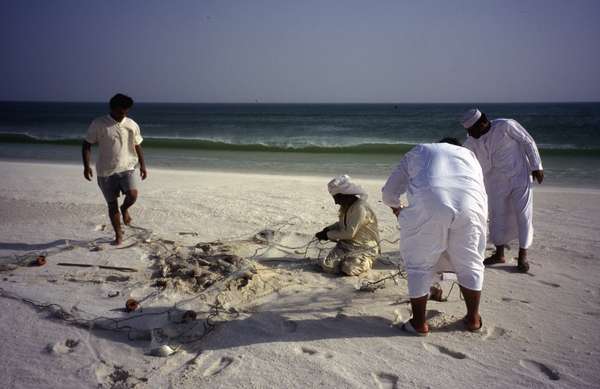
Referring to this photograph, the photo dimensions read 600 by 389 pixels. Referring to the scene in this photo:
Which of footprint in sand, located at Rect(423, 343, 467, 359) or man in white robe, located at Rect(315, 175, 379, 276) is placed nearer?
footprint in sand, located at Rect(423, 343, 467, 359)

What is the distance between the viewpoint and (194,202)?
762cm

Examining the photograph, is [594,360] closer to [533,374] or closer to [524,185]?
[533,374]

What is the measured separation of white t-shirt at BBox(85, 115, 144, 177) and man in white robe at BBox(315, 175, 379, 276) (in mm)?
2587

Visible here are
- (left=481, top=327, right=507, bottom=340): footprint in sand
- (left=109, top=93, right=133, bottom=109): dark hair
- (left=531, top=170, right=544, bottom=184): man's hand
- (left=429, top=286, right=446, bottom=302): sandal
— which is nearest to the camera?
(left=481, top=327, right=507, bottom=340): footprint in sand

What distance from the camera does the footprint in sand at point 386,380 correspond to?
2719 mm

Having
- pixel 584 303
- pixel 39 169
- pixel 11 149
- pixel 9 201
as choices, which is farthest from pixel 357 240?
pixel 11 149

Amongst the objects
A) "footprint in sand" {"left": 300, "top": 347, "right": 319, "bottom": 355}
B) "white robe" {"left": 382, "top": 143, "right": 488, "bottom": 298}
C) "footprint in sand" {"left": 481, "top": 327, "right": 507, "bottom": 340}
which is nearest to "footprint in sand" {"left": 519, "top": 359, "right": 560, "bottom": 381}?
"footprint in sand" {"left": 481, "top": 327, "right": 507, "bottom": 340}

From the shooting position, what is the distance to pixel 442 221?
9.75ft

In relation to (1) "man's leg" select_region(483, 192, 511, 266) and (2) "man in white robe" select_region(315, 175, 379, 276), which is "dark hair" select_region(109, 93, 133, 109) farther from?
(1) "man's leg" select_region(483, 192, 511, 266)

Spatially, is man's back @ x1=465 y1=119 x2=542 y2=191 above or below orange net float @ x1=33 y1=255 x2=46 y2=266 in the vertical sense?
above

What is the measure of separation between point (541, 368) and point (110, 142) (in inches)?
190

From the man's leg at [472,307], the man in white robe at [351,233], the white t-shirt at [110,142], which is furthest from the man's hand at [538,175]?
the white t-shirt at [110,142]

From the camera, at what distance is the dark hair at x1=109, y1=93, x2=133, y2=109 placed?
5.09 m

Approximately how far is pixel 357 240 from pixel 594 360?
226 cm
